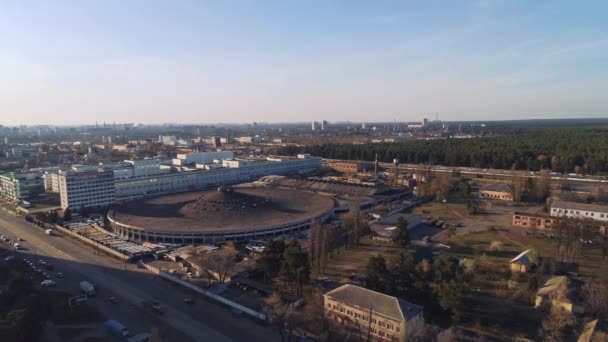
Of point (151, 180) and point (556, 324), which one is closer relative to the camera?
point (556, 324)

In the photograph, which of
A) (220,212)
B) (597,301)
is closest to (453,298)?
(597,301)

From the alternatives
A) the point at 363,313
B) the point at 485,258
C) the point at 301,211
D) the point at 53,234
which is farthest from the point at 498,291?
the point at 53,234

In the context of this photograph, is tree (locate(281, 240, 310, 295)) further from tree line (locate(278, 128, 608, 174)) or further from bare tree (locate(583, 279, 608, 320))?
tree line (locate(278, 128, 608, 174))

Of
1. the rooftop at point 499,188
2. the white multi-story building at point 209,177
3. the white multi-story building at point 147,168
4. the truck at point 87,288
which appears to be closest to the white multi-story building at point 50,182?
the white multi-story building at point 147,168

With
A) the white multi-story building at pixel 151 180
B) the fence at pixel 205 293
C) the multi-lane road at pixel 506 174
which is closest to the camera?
the fence at pixel 205 293

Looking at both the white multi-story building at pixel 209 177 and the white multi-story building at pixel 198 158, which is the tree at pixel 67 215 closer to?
the white multi-story building at pixel 209 177

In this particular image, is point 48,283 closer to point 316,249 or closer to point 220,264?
point 220,264

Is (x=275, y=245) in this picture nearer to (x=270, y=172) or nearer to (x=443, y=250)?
(x=443, y=250)
